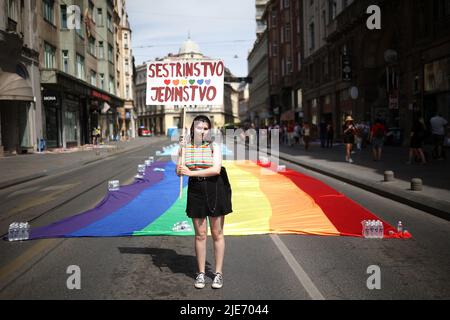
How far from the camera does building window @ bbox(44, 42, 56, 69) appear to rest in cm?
3431

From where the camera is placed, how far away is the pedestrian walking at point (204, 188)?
15.6 ft

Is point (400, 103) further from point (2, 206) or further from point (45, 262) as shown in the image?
point (45, 262)

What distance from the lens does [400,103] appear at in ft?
89.8

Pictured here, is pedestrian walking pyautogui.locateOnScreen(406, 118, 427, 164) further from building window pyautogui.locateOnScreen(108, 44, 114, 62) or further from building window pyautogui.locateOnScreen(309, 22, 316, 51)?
building window pyautogui.locateOnScreen(108, 44, 114, 62)

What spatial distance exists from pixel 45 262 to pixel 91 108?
43.7 meters

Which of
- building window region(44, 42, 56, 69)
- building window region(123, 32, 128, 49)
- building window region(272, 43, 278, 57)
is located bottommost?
building window region(44, 42, 56, 69)

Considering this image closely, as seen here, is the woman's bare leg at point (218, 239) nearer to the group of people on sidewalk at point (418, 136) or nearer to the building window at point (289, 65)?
the group of people on sidewalk at point (418, 136)

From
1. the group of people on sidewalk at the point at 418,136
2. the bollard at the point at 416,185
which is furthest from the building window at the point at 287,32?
the bollard at the point at 416,185

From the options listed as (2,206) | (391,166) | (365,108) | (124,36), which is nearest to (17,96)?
(2,206)

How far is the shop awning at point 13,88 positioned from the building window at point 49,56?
742 cm

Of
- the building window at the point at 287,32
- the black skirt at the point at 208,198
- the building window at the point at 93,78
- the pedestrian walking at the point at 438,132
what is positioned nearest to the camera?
the black skirt at the point at 208,198

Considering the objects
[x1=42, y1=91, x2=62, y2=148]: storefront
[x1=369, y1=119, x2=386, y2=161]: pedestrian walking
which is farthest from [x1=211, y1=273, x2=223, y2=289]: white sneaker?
[x1=42, y1=91, x2=62, y2=148]: storefront

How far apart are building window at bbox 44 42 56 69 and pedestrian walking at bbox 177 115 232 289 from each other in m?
32.3
